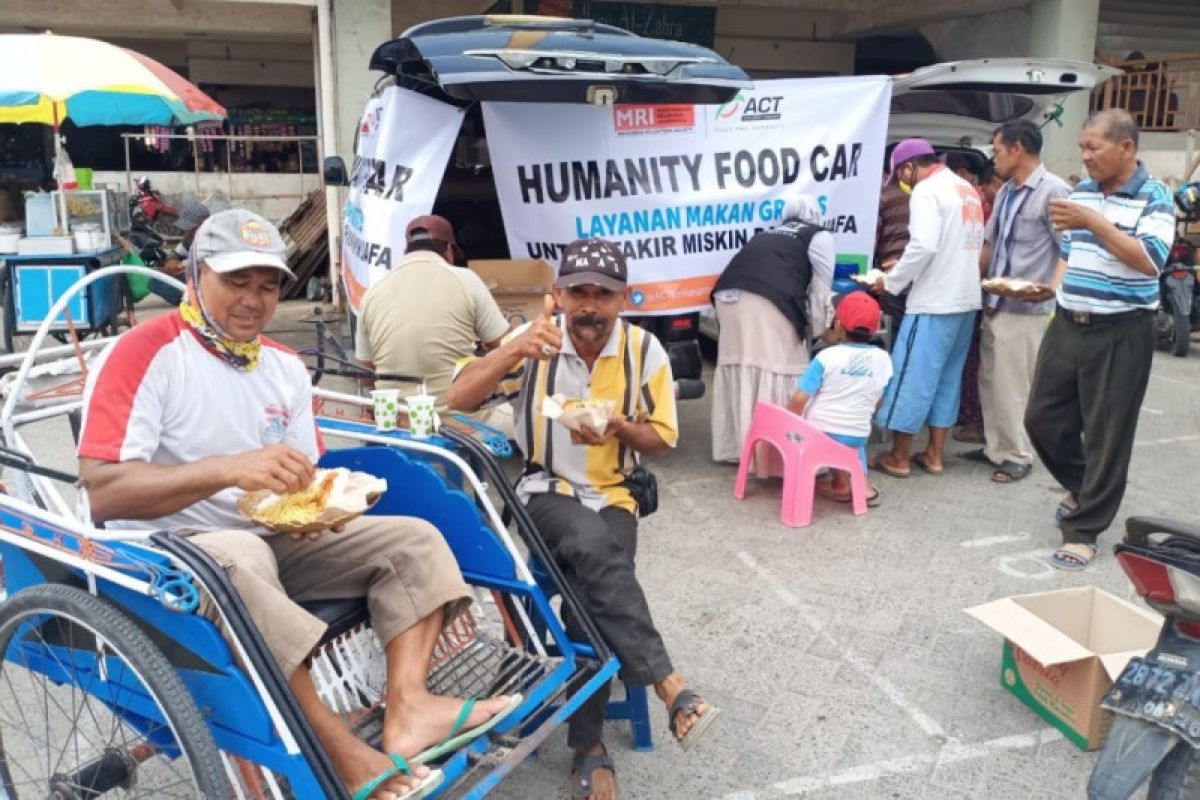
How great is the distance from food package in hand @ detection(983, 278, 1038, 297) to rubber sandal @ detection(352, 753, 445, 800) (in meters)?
4.12

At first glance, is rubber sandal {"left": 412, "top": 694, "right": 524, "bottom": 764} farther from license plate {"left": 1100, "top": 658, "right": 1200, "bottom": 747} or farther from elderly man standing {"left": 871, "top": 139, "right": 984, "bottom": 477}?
elderly man standing {"left": 871, "top": 139, "right": 984, "bottom": 477}

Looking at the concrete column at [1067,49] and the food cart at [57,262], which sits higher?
the concrete column at [1067,49]

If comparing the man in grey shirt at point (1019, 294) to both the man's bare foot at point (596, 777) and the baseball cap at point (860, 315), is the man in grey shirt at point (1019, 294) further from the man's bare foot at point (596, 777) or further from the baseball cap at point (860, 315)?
the man's bare foot at point (596, 777)

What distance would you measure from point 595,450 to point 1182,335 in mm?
7604

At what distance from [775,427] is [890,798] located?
2.41 m

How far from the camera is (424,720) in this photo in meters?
2.37

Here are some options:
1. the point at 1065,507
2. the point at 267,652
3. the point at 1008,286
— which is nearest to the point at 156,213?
the point at 1008,286

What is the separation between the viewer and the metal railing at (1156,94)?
12992 millimetres

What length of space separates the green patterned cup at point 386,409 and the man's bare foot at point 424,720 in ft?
3.13

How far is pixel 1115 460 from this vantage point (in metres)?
4.28

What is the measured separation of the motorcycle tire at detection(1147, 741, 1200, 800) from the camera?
2.48m

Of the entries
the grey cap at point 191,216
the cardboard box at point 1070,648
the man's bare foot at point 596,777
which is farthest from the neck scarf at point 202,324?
the grey cap at point 191,216

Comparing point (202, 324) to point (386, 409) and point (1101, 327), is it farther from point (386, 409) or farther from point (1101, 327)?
point (1101, 327)

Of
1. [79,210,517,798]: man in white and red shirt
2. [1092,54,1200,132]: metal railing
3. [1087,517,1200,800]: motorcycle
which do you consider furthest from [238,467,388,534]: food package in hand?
[1092,54,1200,132]: metal railing
